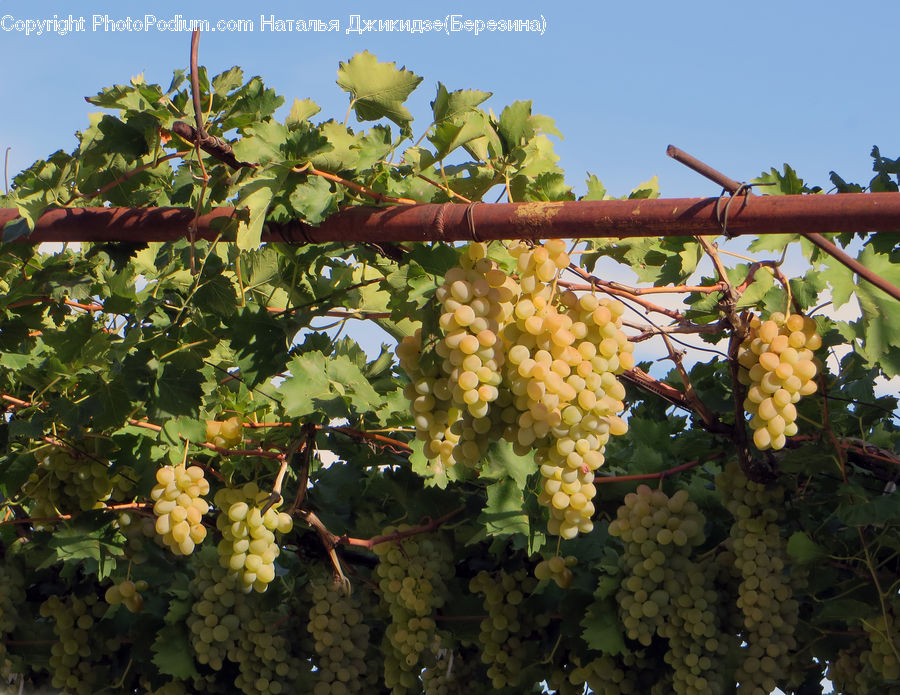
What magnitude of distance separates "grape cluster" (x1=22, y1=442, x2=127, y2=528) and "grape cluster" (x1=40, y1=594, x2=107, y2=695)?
30.6 inches

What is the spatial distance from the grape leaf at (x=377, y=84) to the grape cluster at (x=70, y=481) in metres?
2.05

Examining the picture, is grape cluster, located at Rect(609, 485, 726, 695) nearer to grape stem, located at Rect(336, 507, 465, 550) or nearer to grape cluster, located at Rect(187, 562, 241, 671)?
grape stem, located at Rect(336, 507, 465, 550)

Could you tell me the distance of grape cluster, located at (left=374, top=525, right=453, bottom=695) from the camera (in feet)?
12.8

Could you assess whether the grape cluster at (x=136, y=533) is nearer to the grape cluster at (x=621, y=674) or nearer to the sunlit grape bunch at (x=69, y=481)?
the sunlit grape bunch at (x=69, y=481)

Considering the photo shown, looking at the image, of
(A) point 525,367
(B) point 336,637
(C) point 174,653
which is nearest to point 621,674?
(B) point 336,637

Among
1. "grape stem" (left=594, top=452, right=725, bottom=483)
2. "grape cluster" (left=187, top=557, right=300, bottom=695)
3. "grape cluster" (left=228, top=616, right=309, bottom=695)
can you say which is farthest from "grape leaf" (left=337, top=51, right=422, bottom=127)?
"grape cluster" (left=228, top=616, right=309, bottom=695)

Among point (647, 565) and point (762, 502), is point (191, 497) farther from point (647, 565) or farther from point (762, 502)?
point (762, 502)

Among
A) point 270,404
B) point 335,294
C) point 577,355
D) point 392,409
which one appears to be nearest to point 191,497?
point 270,404

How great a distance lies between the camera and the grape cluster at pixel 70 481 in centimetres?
388

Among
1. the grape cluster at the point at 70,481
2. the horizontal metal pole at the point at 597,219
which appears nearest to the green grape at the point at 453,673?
the grape cluster at the point at 70,481

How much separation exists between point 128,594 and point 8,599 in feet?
2.76

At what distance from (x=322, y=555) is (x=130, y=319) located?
1670 mm

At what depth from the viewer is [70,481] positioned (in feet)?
12.9

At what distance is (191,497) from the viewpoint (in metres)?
3.35
